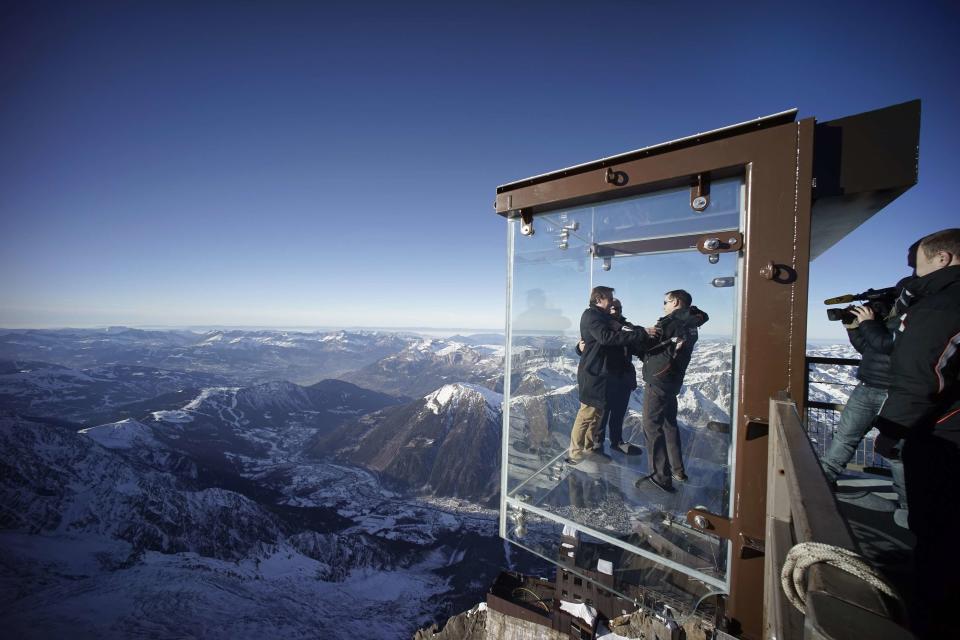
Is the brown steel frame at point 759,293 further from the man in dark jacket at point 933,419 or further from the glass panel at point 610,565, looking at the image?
the man in dark jacket at point 933,419

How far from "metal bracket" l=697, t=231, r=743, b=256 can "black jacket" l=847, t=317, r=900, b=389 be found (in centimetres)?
211

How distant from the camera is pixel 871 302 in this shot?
387cm

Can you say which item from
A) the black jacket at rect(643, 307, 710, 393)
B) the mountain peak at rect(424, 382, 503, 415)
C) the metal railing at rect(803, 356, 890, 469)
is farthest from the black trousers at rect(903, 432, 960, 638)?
the mountain peak at rect(424, 382, 503, 415)

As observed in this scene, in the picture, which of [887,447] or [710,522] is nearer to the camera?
[710,522]

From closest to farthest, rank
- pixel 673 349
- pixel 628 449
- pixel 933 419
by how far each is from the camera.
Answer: pixel 933 419 → pixel 673 349 → pixel 628 449

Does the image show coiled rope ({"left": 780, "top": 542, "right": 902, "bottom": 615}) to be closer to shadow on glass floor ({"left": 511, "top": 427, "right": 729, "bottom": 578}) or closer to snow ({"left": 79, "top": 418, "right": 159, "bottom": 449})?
shadow on glass floor ({"left": 511, "top": 427, "right": 729, "bottom": 578})

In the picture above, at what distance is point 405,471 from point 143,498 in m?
83.3

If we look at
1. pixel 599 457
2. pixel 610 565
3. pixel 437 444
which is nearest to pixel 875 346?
pixel 599 457

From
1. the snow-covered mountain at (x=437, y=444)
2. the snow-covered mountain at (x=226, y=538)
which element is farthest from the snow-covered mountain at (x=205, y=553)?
the snow-covered mountain at (x=437, y=444)

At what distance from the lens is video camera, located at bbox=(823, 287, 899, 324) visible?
3.75 meters

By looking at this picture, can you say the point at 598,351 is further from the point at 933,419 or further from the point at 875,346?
the point at 933,419

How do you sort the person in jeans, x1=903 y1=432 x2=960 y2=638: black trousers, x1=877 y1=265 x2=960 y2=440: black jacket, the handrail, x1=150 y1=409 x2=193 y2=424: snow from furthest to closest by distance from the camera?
x1=150 y1=409 x2=193 y2=424: snow < the person in jeans < x1=877 y1=265 x2=960 y2=440: black jacket < x1=903 y1=432 x2=960 y2=638: black trousers < the handrail

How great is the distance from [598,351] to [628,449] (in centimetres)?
157

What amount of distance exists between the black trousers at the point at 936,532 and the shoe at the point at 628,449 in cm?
255
